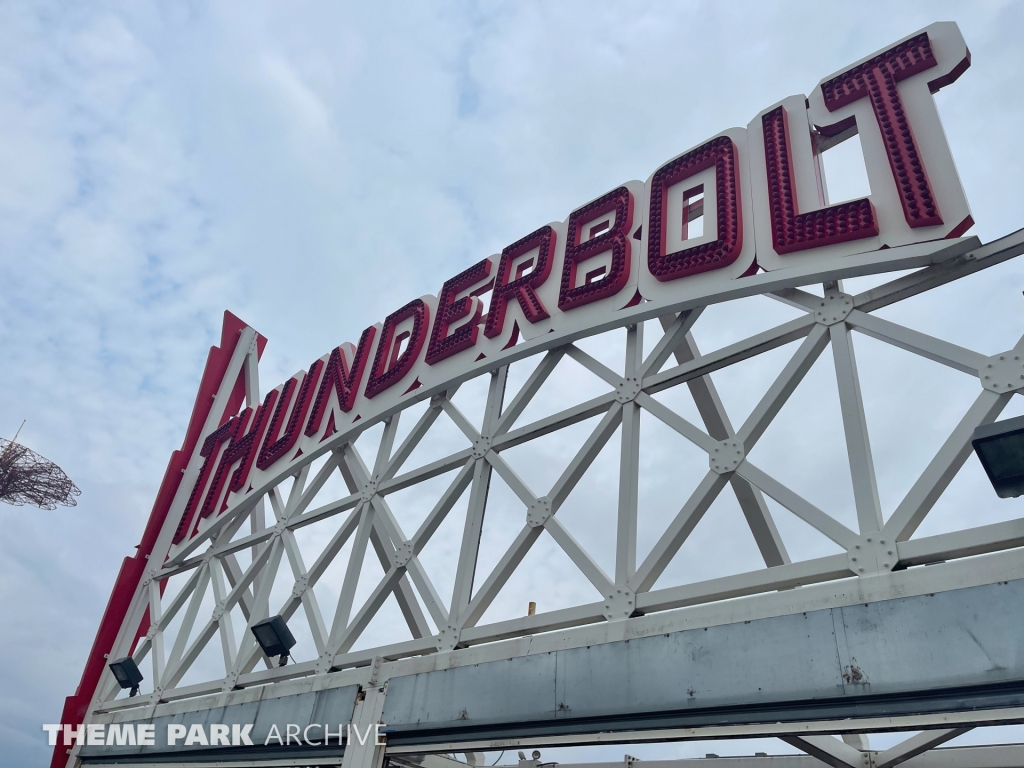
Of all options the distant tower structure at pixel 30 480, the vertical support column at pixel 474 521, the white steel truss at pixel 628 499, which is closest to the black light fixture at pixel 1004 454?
the white steel truss at pixel 628 499

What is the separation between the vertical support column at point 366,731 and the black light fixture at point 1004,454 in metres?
6.20

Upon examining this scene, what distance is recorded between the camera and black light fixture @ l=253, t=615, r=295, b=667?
1031 centimetres

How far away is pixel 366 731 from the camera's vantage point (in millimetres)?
8180

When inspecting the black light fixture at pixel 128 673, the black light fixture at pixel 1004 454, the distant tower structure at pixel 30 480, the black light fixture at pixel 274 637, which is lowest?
the black light fixture at pixel 1004 454

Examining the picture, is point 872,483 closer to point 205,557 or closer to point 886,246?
point 886,246

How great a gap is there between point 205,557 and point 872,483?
473 inches

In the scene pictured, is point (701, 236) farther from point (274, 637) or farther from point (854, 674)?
point (274, 637)

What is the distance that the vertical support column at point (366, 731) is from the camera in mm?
7922

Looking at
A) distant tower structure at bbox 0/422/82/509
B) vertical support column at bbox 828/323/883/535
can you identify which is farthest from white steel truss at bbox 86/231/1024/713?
distant tower structure at bbox 0/422/82/509

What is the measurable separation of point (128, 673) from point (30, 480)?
3412cm

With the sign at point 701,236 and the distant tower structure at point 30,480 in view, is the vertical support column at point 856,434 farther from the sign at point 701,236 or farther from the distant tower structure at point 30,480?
the distant tower structure at point 30,480

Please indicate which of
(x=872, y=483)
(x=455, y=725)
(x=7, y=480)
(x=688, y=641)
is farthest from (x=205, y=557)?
(x=7, y=480)

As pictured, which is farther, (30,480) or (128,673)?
(30,480)

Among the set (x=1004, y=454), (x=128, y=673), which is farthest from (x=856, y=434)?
(x=128, y=673)
